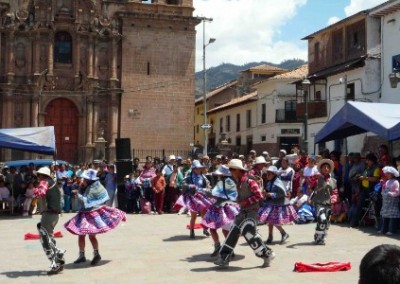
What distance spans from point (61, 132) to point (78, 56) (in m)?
4.74

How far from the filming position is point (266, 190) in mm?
10727

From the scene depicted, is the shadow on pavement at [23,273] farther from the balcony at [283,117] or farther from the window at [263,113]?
the window at [263,113]

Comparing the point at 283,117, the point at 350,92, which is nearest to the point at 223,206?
the point at 350,92

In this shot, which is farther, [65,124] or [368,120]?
[65,124]

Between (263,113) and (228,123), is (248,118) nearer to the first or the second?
(263,113)

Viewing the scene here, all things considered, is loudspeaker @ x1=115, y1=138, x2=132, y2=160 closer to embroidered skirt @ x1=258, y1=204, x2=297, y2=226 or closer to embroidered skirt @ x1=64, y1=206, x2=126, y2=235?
embroidered skirt @ x1=258, y1=204, x2=297, y2=226

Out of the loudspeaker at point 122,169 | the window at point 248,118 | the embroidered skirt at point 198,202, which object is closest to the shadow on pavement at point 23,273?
the embroidered skirt at point 198,202

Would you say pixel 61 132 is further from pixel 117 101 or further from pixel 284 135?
pixel 284 135

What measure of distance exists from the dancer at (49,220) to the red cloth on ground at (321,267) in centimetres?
352

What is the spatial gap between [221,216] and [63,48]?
91.9 ft

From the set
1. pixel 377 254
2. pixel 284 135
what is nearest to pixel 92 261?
pixel 377 254

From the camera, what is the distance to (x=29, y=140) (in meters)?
17.0

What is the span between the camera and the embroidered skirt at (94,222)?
891cm

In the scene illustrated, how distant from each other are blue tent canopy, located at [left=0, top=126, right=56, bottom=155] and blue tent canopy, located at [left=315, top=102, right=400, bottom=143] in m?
7.93
